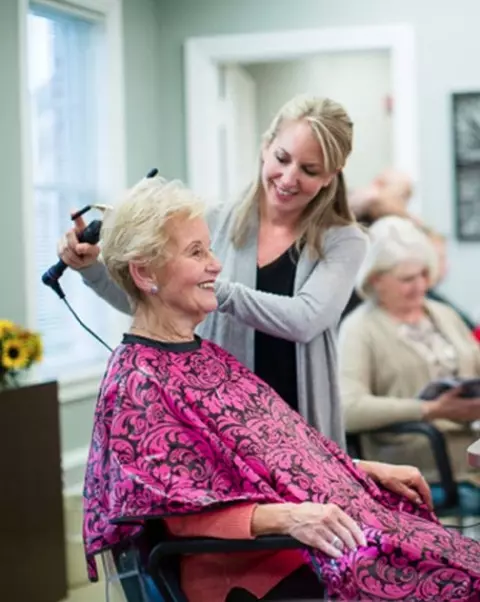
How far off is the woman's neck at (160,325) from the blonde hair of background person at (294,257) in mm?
263

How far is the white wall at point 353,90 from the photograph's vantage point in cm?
770

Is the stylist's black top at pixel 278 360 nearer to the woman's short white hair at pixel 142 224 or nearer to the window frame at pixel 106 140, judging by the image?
the woman's short white hair at pixel 142 224

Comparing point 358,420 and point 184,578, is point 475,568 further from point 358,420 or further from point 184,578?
point 358,420

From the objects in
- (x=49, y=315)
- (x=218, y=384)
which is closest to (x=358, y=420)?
(x=218, y=384)

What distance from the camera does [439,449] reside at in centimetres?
347

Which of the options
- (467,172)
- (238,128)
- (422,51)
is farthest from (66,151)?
(238,128)

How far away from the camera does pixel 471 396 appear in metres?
3.58

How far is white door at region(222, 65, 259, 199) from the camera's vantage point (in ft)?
20.9

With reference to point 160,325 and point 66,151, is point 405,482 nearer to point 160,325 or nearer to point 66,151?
point 160,325

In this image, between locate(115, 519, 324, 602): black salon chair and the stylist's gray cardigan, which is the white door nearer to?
the stylist's gray cardigan

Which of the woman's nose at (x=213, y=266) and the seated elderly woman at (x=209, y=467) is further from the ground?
the woman's nose at (x=213, y=266)

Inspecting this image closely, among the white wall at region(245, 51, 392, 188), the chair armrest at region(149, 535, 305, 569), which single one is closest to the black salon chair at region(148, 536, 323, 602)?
the chair armrest at region(149, 535, 305, 569)

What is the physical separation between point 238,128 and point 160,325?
5490 mm

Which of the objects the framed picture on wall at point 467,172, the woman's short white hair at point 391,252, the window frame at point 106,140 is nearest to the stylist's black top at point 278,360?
the woman's short white hair at point 391,252
